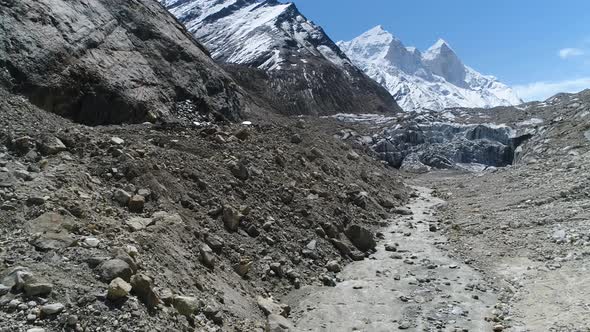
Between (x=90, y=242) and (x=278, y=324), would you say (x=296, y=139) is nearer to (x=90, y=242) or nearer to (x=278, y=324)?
(x=278, y=324)

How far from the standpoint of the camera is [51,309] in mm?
6863

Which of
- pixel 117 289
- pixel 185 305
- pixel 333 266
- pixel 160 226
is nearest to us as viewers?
pixel 117 289

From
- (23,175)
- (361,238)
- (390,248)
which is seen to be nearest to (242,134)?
(361,238)

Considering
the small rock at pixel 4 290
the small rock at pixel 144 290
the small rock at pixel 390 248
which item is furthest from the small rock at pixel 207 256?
the small rock at pixel 390 248

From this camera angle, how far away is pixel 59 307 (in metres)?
6.92

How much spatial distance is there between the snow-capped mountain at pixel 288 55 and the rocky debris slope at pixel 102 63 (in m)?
46.6

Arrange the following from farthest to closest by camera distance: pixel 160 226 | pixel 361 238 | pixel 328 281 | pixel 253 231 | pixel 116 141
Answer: pixel 361 238, pixel 253 231, pixel 116 141, pixel 328 281, pixel 160 226

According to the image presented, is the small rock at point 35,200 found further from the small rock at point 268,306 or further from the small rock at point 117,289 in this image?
the small rock at point 268,306

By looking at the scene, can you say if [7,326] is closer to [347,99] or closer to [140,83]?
[140,83]

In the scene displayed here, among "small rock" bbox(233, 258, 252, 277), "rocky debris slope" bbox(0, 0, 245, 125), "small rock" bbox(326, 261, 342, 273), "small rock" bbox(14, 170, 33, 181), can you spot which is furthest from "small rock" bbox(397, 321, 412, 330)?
"rocky debris slope" bbox(0, 0, 245, 125)

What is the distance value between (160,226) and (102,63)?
11.3m

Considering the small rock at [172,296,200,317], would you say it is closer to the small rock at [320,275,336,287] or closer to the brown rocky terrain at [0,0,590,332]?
the brown rocky terrain at [0,0,590,332]

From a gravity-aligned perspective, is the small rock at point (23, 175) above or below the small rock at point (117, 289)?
above

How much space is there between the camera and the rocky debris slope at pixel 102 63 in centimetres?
A: 1680
